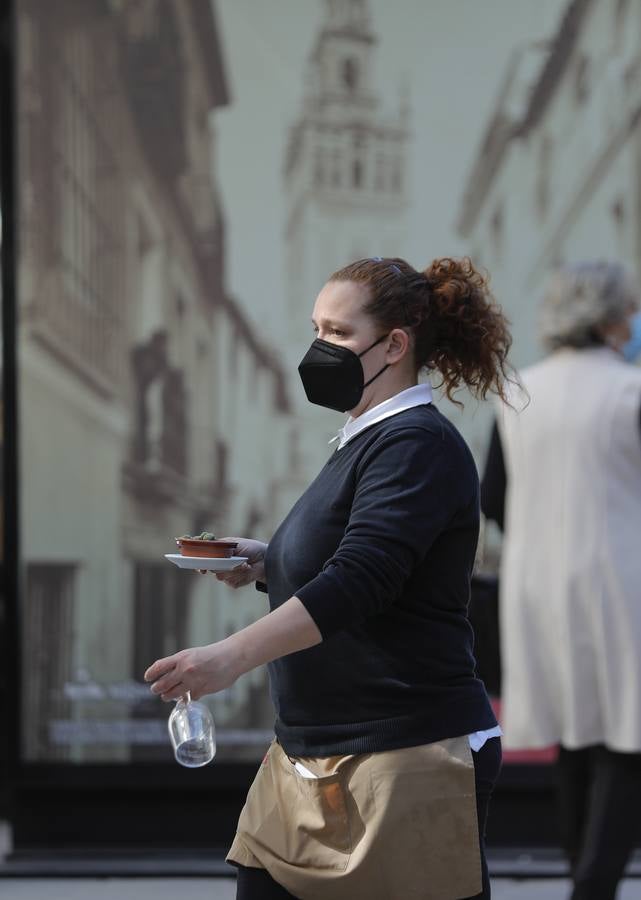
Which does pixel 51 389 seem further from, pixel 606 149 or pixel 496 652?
pixel 606 149

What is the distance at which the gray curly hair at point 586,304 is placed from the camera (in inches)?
156

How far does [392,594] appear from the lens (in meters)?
2.21

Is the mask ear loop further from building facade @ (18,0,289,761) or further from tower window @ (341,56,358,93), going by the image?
tower window @ (341,56,358,93)

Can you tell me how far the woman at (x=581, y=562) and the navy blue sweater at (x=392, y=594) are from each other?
149 centimetres

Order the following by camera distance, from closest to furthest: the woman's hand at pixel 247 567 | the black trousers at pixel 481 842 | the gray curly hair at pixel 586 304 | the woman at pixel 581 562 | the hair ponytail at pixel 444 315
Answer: the black trousers at pixel 481 842 < the hair ponytail at pixel 444 315 < the woman's hand at pixel 247 567 < the woman at pixel 581 562 < the gray curly hair at pixel 586 304

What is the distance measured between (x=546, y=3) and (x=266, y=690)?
9.14 feet

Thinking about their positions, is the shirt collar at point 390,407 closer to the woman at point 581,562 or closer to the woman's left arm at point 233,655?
the woman's left arm at point 233,655

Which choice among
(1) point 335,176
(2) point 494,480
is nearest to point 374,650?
(2) point 494,480

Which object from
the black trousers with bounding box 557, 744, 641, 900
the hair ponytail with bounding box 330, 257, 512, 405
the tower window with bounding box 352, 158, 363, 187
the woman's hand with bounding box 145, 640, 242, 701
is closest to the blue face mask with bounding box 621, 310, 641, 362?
the black trousers with bounding box 557, 744, 641, 900

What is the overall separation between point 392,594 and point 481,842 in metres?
0.48

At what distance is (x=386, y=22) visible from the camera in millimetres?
5195

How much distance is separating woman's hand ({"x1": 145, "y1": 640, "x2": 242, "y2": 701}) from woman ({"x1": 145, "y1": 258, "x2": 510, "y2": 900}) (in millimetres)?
13

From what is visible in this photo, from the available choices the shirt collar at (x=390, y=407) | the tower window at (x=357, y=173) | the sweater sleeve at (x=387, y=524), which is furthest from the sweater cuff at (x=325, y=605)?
the tower window at (x=357, y=173)

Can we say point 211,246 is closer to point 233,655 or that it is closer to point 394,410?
point 394,410
